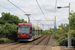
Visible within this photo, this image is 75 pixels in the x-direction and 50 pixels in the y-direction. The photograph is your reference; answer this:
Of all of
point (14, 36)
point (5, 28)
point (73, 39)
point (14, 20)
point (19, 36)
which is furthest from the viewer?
point (14, 20)

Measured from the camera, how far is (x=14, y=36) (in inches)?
1147

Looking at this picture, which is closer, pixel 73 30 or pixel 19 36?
pixel 73 30

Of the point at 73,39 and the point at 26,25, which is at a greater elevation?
the point at 26,25

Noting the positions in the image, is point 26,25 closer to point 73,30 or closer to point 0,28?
point 0,28

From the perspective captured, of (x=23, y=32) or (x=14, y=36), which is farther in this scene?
(x=14, y=36)

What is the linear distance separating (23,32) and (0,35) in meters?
4.32

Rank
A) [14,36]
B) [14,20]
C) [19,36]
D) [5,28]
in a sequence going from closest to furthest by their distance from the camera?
[19,36] → [5,28] → [14,36] → [14,20]

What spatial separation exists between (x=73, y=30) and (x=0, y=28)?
499 inches

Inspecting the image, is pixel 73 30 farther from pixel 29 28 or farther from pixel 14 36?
pixel 14 36

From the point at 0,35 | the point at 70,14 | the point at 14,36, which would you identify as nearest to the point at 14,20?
the point at 14,36

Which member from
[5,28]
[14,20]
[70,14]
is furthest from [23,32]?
[14,20]

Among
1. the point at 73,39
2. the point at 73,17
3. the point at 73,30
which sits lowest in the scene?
the point at 73,39

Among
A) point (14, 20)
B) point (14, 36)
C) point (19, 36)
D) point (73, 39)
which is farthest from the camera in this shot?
point (14, 20)

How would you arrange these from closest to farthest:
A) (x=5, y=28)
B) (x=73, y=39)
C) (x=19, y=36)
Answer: (x=73, y=39) < (x=19, y=36) < (x=5, y=28)
